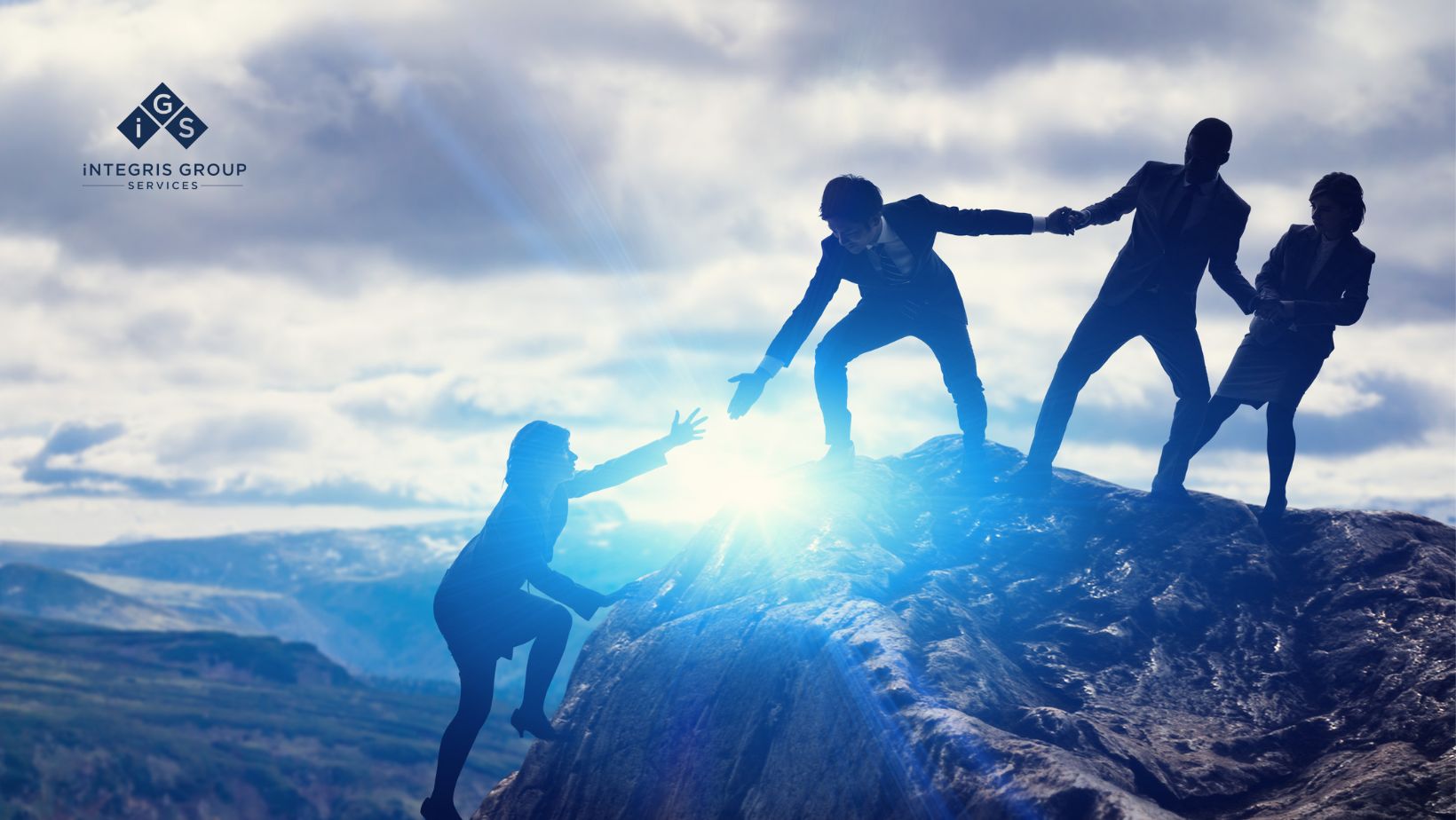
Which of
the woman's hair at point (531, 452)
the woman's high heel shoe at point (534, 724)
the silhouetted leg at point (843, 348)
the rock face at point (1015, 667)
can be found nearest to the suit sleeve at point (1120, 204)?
the silhouetted leg at point (843, 348)

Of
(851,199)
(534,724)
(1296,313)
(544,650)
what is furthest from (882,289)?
(534,724)

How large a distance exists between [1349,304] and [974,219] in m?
4.35

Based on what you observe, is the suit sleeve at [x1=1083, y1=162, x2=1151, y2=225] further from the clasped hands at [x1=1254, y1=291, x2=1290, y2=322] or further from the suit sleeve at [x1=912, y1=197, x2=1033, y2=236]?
the clasped hands at [x1=1254, y1=291, x2=1290, y2=322]

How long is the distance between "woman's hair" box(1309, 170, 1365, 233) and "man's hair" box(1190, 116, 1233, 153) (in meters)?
1.25

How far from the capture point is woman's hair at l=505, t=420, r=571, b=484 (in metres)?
13.5

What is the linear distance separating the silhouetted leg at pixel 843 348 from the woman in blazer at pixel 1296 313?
4.27 meters

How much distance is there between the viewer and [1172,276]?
44.7 feet

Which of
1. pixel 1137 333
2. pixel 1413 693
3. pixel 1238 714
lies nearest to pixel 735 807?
pixel 1238 714

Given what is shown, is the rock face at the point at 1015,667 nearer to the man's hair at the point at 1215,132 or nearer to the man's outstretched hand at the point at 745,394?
the man's outstretched hand at the point at 745,394

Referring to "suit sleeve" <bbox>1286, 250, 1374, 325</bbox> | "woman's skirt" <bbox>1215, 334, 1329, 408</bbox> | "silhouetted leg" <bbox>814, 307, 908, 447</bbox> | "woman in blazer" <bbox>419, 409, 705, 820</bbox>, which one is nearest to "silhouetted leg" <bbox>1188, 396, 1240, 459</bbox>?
"woman's skirt" <bbox>1215, 334, 1329, 408</bbox>

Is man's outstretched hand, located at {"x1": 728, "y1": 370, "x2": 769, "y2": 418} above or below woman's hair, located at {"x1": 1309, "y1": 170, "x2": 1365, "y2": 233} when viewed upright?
below

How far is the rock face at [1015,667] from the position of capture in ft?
31.0

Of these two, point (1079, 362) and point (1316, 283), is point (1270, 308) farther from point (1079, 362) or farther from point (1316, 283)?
point (1079, 362)

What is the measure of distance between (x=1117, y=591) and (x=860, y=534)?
10.4 ft
